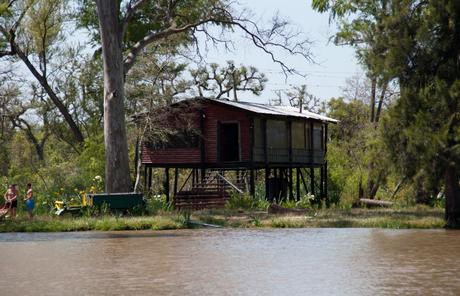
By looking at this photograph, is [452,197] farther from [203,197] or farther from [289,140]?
[289,140]

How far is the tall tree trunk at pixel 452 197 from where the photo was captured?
27.8m

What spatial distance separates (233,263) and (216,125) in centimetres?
2324

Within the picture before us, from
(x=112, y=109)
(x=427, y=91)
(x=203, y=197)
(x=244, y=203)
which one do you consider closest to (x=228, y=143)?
(x=203, y=197)

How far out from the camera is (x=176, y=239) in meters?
24.0

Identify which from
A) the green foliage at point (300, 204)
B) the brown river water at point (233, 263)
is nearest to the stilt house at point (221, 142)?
the green foliage at point (300, 204)

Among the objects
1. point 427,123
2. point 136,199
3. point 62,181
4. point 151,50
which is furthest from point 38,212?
point 427,123

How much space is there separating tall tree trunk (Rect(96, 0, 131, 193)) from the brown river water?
27.6ft

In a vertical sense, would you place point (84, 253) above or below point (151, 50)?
below

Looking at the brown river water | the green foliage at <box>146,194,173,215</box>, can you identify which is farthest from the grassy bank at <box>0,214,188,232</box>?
the green foliage at <box>146,194,173,215</box>

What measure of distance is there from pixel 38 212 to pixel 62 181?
8849mm

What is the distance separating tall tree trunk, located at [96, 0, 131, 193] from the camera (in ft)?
114

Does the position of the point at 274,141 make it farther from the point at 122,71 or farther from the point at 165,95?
the point at 122,71

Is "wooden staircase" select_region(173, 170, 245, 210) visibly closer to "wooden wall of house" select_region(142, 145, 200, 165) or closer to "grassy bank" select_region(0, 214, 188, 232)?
"wooden wall of house" select_region(142, 145, 200, 165)

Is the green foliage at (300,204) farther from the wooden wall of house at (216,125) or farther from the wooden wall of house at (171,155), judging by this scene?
the wooden wall of house at (171,155)
